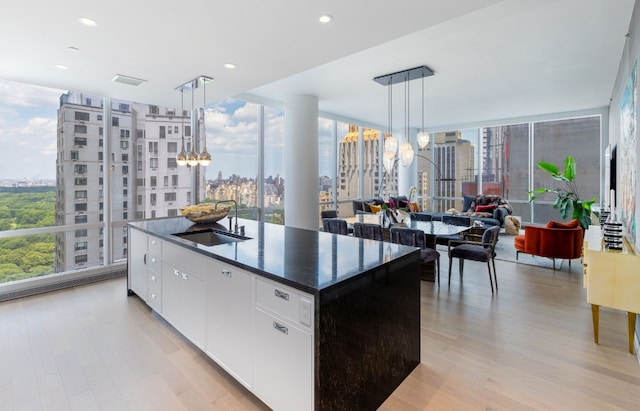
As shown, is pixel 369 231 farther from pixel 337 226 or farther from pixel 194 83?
pixel 194 83

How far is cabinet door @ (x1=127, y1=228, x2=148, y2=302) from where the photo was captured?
3.50 metres

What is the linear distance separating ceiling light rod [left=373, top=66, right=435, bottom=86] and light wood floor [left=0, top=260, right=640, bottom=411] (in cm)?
327

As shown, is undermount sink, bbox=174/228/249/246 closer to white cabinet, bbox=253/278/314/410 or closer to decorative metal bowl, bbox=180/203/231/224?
decorative metal bowl, bbox=180/203/231/224

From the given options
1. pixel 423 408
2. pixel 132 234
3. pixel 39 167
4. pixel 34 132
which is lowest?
pixel 423 408

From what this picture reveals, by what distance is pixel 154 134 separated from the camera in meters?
5.41

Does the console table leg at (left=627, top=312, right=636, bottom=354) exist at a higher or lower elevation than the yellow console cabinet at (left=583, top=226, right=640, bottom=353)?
lower

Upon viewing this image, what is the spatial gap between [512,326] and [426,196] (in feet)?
26.1

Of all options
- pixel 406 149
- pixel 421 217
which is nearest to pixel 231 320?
pixel 406 149

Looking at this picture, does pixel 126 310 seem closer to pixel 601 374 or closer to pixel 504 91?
pixel 601 374

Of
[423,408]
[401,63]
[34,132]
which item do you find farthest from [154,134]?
[423,408]

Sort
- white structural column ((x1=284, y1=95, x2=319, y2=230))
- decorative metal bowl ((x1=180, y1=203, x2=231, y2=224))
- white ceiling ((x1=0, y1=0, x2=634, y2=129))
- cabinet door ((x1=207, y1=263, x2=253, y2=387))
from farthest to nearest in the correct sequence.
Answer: white structural column ((x1=284, y1=95, x2=319, y2=230))
decorative metal bowl ((x1=180, y1=203, x2=231, y2=224))
white ceiling ((x1=0, y1=0, x2=634, y2=129))
cabinet door ((x1=207, y1=263, x2=253, y2=387))

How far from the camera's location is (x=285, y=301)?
1.74 m

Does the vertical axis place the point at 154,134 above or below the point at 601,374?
above

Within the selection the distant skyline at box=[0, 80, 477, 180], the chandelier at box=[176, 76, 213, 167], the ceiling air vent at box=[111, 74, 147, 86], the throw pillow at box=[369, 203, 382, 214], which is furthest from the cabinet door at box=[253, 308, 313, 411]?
the throw pillow at box=[369, 203, 382, 214]
